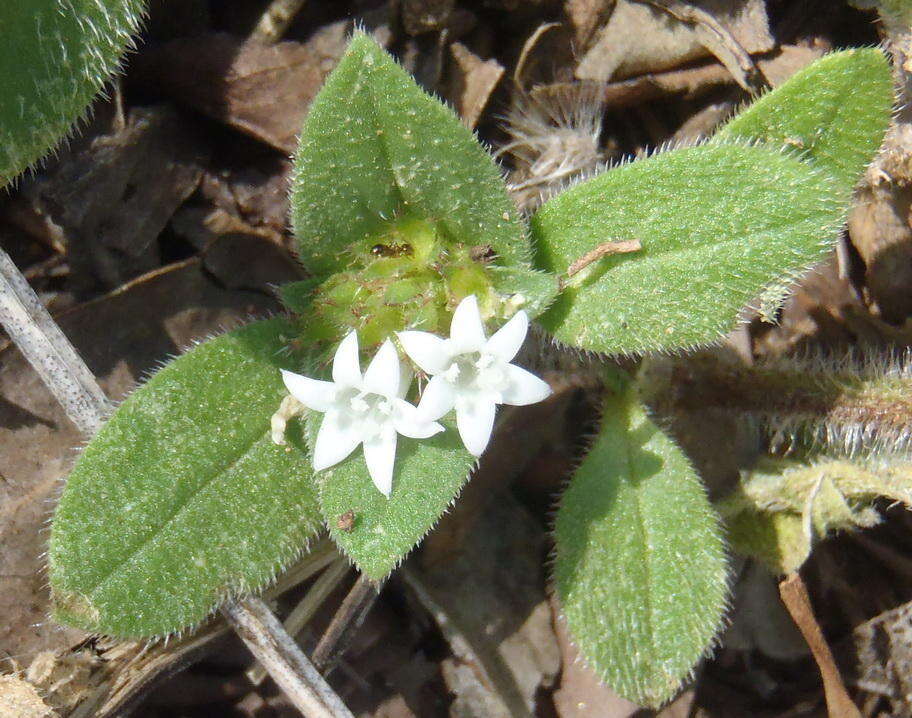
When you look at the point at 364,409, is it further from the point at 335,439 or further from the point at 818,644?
the point at 818,644

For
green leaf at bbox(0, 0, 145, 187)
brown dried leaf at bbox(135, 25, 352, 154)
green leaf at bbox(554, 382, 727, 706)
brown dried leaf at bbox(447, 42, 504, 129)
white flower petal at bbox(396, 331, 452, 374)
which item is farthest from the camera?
brown dried leaf at bbox(447, 42, 504, 129)

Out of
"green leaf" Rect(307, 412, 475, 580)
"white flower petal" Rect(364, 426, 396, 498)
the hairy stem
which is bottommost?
the hairy stem

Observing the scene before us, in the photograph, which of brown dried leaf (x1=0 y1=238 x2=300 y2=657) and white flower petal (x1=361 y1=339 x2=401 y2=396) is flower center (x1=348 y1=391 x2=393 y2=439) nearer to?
white flower petal (x1=361 y1=339 x2=401 y2=396)

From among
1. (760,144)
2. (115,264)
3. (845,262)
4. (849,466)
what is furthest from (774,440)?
(115,264)

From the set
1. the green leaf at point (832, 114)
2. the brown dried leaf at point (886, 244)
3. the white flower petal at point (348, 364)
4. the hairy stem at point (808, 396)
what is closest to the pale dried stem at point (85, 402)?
the white flower petal at point (348, 364)

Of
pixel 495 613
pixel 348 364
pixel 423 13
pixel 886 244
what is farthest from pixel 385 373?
pixel 886 244

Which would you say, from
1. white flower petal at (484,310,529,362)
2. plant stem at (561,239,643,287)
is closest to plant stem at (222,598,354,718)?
white flower petal at (484,310,529,362)
